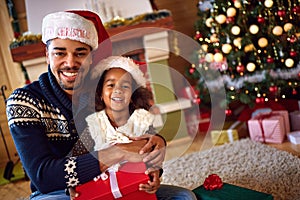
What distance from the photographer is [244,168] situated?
206 cm

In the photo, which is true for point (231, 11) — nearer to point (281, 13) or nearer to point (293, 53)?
point (281, 13)

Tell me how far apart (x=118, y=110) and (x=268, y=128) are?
1717 millimetres

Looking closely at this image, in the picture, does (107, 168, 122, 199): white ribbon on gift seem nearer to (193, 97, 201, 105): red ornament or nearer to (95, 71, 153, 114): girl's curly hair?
(95, 71, 153, 114): girl's curly hair

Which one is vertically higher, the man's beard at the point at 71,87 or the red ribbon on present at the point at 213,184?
the man's beard at the point at 71,87

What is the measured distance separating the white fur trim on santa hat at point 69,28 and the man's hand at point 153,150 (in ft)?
1.32

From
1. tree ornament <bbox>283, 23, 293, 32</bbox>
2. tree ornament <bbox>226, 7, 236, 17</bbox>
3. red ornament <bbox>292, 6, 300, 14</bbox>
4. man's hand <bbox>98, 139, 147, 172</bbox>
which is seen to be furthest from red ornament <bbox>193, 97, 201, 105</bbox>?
man's hand <bbox>98, 139, 147, 172</bbox>

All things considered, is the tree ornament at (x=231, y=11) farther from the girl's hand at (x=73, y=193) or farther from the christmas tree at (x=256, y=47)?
the girl's hand at (x=73, y=193)

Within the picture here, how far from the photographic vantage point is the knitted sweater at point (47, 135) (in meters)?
1.05

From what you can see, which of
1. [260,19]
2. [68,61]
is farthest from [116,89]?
[260,19]

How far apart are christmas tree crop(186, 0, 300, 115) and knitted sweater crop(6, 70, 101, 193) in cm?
164

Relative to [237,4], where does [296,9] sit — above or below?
below

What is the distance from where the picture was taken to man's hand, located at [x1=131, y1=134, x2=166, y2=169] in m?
1.09

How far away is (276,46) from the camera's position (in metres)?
2.63

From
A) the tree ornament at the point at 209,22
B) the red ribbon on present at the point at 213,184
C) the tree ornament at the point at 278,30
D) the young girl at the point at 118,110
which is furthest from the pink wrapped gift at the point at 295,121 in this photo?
the young girl at the point at 118,110
